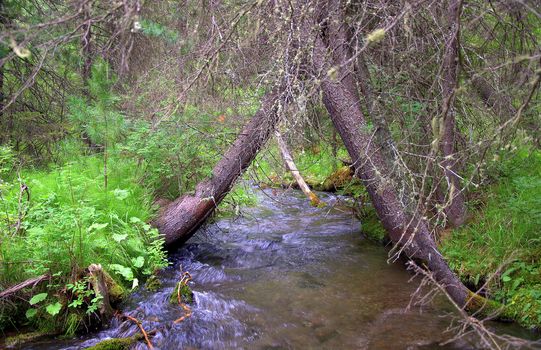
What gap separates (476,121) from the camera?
19.1 ft

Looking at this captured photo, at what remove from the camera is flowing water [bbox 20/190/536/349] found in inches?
171

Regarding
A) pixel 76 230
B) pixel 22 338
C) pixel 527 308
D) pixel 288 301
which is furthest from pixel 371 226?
pixel 22 338

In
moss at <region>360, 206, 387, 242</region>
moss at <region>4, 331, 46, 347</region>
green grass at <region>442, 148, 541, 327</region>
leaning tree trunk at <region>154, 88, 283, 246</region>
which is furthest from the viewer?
moss at <region>360, 206, 387, 242</region>

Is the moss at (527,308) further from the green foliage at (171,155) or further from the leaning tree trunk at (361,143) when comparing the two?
the green foliage at (171,155)

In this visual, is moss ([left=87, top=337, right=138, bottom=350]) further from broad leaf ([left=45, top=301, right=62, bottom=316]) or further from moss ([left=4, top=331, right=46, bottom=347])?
moss ([left=4, top=331, right=46, bottom=347])

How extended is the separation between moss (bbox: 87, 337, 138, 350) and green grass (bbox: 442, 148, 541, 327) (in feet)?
12.6

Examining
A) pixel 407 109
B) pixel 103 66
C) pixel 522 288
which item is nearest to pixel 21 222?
pixel 103 66

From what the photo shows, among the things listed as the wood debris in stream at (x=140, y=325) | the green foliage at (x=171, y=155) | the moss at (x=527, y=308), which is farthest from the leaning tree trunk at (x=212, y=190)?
the moss at (x=527, y=308)

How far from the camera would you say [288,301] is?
5.29 m

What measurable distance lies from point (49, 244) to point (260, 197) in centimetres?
710

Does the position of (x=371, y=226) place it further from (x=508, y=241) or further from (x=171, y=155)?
(x=171, y=155)

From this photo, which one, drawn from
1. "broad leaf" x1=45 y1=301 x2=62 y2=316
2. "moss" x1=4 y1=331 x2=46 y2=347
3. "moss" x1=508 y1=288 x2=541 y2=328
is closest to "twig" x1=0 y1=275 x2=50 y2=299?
"broad leaf" x1=45 y1=301 x2=62 y2=316

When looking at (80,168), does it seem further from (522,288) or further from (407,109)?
(522,288)

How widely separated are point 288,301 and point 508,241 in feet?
9.15
